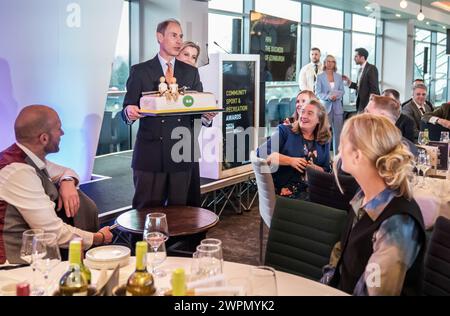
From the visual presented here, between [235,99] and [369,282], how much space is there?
437cm

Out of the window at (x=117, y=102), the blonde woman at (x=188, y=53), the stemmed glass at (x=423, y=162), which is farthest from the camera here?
the window at (x=117, y=102)

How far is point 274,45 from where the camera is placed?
750cm

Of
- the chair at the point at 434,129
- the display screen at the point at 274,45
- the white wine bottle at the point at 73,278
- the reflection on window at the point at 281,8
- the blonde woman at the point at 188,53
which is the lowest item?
the white wine bottle at the point at 73,278

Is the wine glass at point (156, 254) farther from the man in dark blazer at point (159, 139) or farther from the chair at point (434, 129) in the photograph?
the chair at point (434, 129)

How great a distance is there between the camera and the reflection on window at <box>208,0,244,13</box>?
27.2 ft

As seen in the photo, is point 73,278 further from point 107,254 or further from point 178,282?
point 107,254

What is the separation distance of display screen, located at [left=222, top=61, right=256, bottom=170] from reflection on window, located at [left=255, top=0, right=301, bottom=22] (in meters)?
3.66

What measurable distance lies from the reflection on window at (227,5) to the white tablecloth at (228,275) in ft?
22.0

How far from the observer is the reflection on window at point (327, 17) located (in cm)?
1141

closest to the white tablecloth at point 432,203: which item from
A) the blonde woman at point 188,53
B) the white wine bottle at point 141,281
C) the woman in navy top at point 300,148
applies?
the woman in navy top at point 300,148

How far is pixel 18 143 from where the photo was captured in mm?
2566

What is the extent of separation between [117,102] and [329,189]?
436 centimetres

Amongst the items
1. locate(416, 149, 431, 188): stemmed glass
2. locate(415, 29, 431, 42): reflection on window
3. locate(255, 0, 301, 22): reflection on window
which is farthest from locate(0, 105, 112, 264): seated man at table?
locate(415, 29, 431, 42): reflection on window

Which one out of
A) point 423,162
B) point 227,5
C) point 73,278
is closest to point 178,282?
point 73,278
